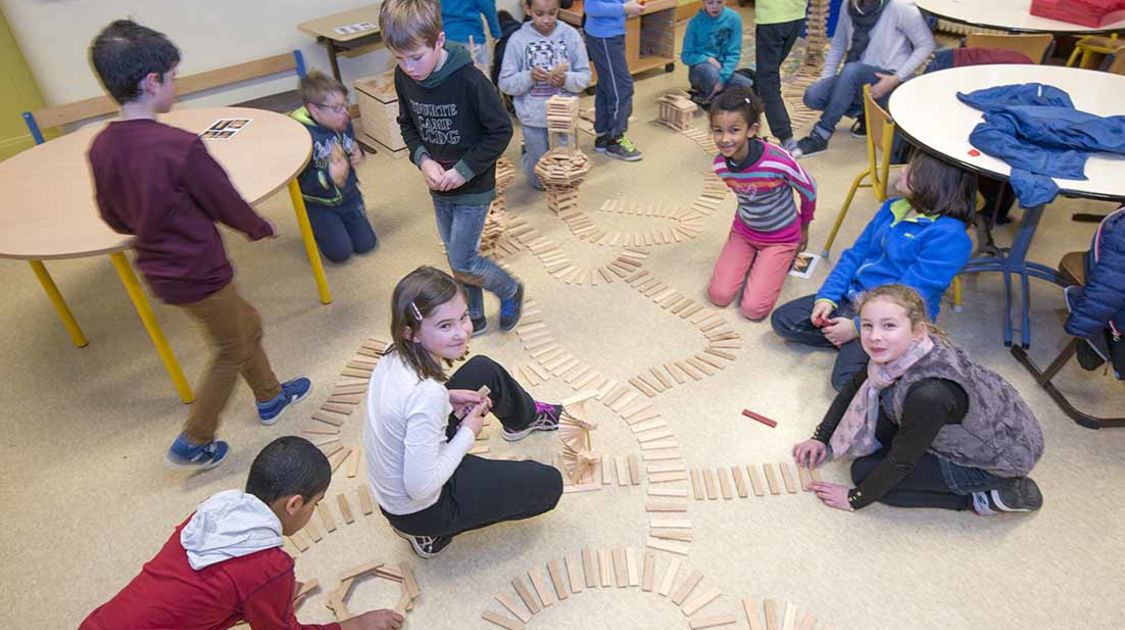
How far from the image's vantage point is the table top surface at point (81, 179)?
307 centimetres

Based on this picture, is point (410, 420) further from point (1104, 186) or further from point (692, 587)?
point (1104, 186)

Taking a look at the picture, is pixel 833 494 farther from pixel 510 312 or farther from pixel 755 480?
pixel 510 312

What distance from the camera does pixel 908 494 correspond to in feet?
9.36

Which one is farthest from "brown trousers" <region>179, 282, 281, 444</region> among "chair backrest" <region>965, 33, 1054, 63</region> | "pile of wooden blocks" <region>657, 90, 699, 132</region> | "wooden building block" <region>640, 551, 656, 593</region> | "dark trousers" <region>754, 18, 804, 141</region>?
"chair backrest" <region>965, 33, 1054, 63</region>

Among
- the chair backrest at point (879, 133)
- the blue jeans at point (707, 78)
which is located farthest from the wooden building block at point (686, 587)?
the blue jeans at point (707, 78)

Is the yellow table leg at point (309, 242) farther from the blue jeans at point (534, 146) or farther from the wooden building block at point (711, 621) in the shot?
the wooden building block at point (711, 621)

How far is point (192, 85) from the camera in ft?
18.4

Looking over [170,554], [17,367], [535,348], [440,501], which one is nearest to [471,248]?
[535,348]

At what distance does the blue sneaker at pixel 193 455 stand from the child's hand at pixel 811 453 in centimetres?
263

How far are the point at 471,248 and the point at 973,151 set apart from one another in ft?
8.19

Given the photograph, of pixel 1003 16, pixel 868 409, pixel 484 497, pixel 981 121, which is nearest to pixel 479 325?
pixel 484 497

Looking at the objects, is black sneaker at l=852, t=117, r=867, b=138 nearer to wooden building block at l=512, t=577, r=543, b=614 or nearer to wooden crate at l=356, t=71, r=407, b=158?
wooden crate at l=356, t=71, r=407, b=158

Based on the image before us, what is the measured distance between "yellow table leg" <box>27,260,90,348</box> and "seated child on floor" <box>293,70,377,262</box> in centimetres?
140

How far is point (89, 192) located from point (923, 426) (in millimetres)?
3936
